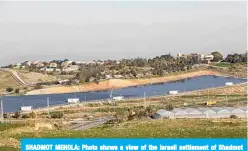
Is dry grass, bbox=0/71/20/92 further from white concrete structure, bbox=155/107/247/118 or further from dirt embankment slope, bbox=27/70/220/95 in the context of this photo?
white concrete structure, bbox=155/107/247/118

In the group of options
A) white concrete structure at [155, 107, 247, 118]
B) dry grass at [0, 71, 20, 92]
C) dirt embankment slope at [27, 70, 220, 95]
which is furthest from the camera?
dry grass at [0, 71, 20, 92]

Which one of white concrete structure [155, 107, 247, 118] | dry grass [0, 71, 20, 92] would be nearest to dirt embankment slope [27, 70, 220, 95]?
dry grass [0, 71, 20, 92]

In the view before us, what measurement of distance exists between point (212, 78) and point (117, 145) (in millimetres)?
188240

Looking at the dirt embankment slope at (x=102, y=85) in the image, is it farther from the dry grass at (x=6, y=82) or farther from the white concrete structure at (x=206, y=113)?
the white concrete structure at (x=206, y=113)

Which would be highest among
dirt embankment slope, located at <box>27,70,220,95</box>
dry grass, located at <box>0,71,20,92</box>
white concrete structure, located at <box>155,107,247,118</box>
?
white concrete structure, located at <box>155,107,247,118</box>

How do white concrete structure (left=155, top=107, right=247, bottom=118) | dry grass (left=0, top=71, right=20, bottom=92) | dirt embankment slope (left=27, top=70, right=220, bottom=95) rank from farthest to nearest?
dry grass (left=0, top=71, right=20, bottom=92)
dirt embankment slope (left=27, top=70, right=220, bottom=95)
white concrete structure (left=155, top=107, right=247, bottom=118)

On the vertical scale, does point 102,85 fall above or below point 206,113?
below

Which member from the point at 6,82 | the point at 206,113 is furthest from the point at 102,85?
the point at 206,113

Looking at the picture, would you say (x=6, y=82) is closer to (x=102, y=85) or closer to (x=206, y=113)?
(x=102, y=85)

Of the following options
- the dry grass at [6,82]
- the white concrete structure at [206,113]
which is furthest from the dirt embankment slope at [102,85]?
the white concrete structure at [206,113]

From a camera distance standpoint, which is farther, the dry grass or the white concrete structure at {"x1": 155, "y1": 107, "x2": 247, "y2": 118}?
the dry grass

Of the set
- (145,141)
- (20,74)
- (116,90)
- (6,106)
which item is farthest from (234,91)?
(145,141)

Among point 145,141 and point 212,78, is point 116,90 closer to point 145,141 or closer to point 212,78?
point 212,78

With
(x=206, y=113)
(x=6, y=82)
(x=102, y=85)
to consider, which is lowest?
(x=102, y=85)
